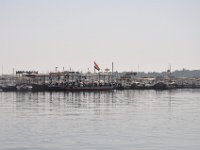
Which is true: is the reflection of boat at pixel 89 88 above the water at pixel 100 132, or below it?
above

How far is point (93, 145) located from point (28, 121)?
15539 millimetres

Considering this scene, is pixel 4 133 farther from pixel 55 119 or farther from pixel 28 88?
pixel 28 88

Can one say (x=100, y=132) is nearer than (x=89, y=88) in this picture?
Yes

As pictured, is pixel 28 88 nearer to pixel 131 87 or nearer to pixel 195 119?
pixel 131 87

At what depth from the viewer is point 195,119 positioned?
51.4 metres

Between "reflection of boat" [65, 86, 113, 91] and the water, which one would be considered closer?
the water

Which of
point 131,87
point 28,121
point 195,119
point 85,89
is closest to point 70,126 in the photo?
point 28,121

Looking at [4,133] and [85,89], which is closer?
[4,133]

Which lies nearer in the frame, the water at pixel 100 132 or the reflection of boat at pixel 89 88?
the water at pixel 100 132

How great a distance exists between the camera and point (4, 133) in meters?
40.9

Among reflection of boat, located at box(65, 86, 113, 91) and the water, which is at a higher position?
reflection of boat, located at box(65, 86, 113, 91)

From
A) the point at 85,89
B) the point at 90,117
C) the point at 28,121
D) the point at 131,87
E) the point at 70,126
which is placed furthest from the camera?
the point at 131,87

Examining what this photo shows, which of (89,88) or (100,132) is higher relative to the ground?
(89,88)

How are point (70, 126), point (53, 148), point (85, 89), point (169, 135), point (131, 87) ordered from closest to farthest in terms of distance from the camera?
point (53, 148) → point (169, 135) → point (70, 126) → point (85, 89) → point (131, 87)
